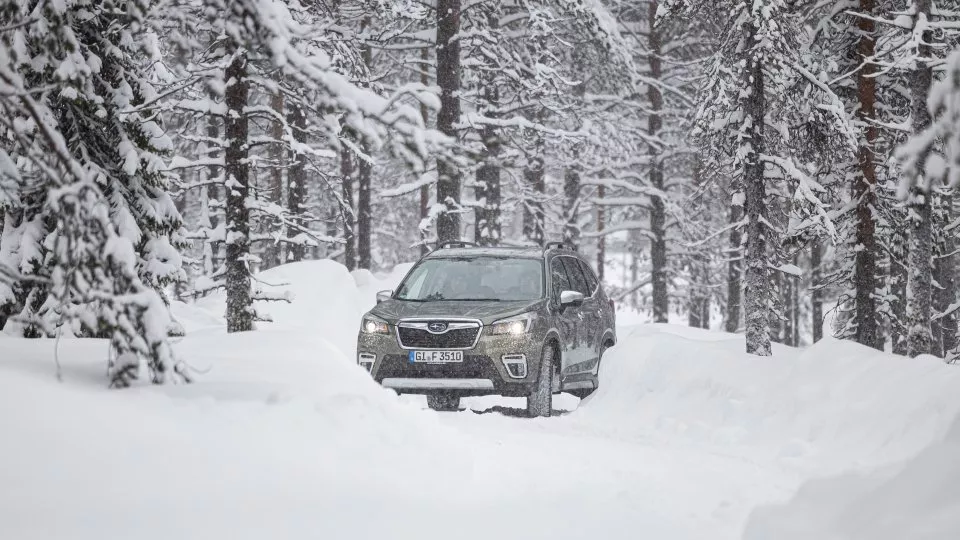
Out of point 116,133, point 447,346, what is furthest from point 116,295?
point 447,346

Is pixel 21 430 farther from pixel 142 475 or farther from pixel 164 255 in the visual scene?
pixel 164 255

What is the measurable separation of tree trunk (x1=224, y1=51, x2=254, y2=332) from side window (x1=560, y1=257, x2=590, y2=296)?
14.4 ft

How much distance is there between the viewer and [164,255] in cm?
909

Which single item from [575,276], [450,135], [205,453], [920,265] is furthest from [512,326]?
[920,265]

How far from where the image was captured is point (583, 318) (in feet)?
43.3

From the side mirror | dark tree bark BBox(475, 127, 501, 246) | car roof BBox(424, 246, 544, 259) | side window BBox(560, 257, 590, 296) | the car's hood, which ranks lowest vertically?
the car's hood

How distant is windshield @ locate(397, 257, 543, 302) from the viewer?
12.1m

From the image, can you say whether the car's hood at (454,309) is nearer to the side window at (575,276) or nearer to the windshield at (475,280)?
the windshield at (475,280)

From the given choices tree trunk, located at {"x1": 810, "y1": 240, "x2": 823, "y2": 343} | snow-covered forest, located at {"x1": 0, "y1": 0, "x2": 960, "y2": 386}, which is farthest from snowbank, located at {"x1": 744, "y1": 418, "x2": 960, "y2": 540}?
tree trunk, located at {"x1": 810, "y1": 240, "x2": 823, "y2": 343}

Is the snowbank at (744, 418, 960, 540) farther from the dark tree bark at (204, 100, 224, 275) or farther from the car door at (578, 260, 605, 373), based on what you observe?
the dark tree bark at (204, 100, 224, 275)

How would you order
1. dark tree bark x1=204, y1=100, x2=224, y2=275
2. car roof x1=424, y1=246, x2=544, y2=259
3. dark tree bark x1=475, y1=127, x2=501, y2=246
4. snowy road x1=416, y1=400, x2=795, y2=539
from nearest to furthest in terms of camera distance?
snowy road x1=416, y1=400, x2=795, y2=539
car roof x1=424, y1=246, x2=544, y2=259
dark tree bark x1=204, y1=100, x2=224, y2=275
dark tree bark x1=475, y1=127, x2=501, y2=246

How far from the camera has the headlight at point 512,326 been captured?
36.0ft

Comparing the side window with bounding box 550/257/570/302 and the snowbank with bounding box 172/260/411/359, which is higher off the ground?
the side window with bounding box 550/257/570/302

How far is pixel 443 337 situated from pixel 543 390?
4.63 feet
